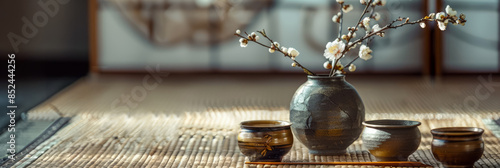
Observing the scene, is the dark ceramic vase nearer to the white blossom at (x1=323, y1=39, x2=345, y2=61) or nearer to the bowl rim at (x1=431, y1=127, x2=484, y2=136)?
the white blossom at (x1=323, y1=39, x2=345, y2=61)

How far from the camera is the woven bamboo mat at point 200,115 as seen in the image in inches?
80.0

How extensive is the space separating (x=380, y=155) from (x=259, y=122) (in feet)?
1.28

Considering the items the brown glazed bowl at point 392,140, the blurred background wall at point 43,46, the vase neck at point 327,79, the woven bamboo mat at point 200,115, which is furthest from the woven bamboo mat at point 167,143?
the blurred background wall at point 43,46

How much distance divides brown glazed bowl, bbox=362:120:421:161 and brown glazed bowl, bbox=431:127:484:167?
3.7 inches

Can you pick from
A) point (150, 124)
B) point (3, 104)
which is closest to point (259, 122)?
point (150, 124)

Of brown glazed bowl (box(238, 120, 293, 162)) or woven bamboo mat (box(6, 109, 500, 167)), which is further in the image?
woven bamboo mat (box(6, 109, 500, 167))

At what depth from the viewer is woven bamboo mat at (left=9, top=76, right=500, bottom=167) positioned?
2033 millimetres

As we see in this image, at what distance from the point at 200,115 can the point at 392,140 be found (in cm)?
135

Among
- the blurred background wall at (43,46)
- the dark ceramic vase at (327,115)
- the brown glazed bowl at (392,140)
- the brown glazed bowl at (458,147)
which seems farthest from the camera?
the blurred background wall at (43,46)

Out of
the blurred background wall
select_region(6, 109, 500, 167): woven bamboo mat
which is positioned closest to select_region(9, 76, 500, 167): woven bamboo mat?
select_region(6, 109, 500, 167): woven bamboo mat

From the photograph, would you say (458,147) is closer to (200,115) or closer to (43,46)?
(200,115)

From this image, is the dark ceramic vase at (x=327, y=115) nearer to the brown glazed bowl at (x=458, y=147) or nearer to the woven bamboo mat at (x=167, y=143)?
the woven bamboo mat at (x=167, y=143)

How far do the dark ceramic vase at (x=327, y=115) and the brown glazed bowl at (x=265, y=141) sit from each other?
0.32ft

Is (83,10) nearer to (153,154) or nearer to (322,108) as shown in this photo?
(153,154)
